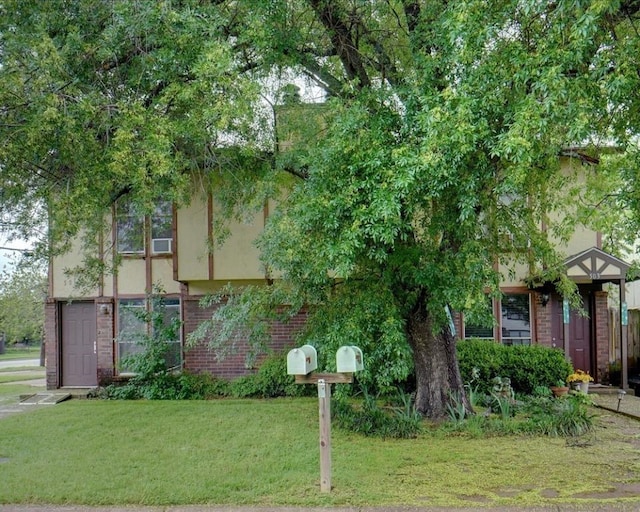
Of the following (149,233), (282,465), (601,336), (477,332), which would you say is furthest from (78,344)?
(601,336)

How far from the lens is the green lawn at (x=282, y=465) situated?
604 centimetres

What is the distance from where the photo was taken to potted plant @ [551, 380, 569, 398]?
1224 centimetres

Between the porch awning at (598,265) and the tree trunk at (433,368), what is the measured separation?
14.4 ft

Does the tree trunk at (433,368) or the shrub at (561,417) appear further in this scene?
the tree trunk at (433,368)

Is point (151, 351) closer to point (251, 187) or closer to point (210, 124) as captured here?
point (251, 187)

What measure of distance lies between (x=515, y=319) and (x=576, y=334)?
5.70 ft

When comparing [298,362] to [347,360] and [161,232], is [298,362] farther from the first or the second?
[161,232]

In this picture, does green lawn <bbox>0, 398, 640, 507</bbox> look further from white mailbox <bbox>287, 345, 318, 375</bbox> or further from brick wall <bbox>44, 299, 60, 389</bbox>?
brick wall <bbox>44, 299, 60, 389</bbox>

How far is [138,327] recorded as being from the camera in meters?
14.6

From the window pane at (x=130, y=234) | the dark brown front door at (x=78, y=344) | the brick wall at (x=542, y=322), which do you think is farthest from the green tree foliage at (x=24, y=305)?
the brick wall at (x=542, y=322)

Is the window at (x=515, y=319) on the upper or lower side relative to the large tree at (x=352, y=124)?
lower

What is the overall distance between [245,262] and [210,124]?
5.77 metres

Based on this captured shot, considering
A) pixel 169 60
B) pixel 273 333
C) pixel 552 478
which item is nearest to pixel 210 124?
pixel 169 60

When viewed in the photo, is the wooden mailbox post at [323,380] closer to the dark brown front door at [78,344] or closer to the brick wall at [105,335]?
the brick wall at [105,335]
